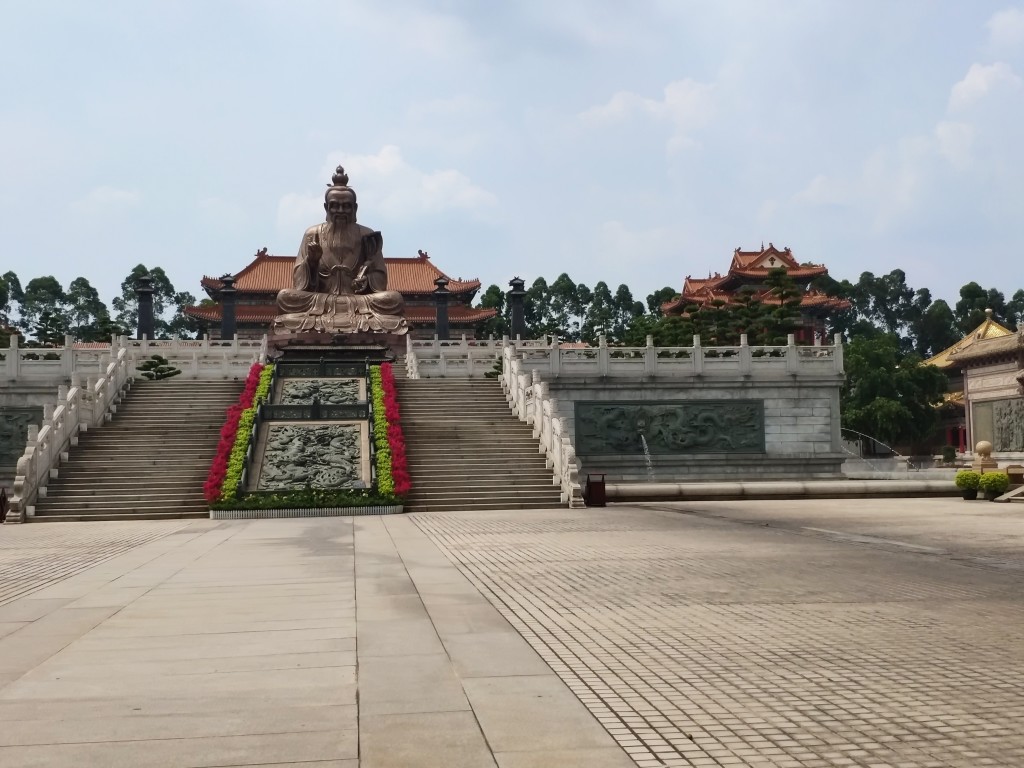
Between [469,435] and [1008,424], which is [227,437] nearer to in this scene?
[469,435]

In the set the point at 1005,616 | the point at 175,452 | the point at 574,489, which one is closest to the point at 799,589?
the point at 1005,616

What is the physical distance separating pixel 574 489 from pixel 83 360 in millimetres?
16493

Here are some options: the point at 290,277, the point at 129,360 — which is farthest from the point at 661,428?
the point at 290,277

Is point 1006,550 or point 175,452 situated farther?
point 175,452

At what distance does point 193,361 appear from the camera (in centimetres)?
2922

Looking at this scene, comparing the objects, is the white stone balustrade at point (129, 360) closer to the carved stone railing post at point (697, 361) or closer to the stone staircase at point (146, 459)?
the stone staircase at point (146, 459)

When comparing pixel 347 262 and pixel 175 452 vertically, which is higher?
pixel 347 262

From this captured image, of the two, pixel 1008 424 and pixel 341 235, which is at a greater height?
pixel 341 235

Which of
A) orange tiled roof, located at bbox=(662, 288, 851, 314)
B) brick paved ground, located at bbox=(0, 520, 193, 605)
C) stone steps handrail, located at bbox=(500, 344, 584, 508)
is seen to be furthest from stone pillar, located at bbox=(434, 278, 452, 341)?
brick paved ground, located at bbox=(0, 520, 193, 605)

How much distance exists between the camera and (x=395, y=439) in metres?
21.3

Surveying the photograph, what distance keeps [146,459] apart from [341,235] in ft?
56.4

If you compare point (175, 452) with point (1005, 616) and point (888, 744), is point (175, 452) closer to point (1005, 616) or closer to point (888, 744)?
point (1005, 616)

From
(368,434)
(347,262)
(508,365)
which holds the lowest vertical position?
(368,434)

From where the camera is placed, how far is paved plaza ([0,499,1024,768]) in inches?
165
